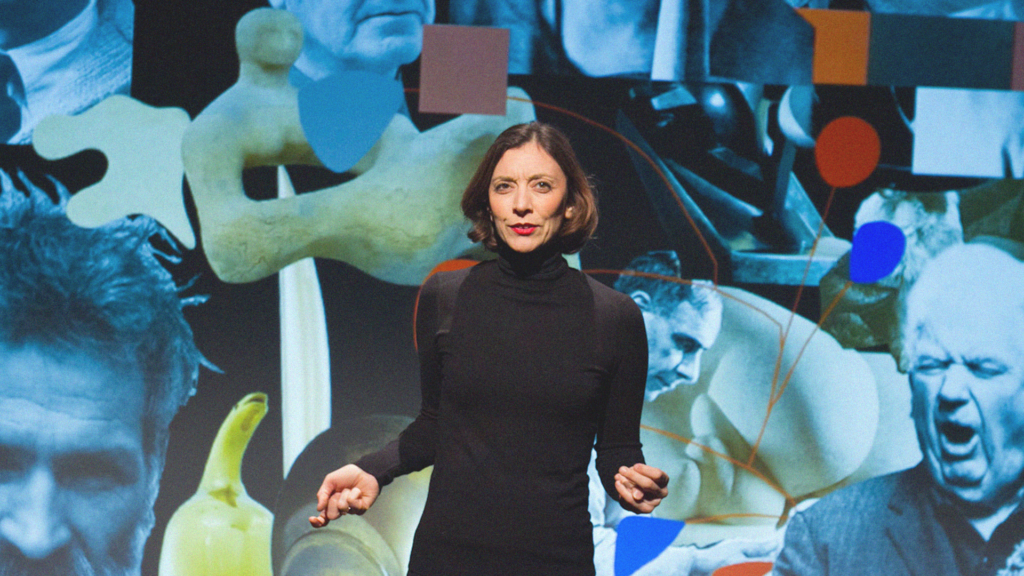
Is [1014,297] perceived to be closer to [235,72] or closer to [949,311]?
[949,311]

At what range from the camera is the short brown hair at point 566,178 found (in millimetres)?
1015

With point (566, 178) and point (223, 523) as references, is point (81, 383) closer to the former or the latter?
point (223, 523)

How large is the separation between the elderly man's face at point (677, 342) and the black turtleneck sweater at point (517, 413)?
1.11 meters

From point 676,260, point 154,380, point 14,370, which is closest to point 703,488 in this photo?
point 676,260

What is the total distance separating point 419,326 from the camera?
1.03 metres

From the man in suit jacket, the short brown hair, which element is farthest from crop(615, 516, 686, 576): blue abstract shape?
the short brown hair

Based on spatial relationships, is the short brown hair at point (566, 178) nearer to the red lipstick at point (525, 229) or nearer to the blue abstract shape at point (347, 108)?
the red lipstick at point (525, 229)

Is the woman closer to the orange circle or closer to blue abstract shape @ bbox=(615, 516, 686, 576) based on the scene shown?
blue abstract shape @ bbox=(615, 516, 686, 576)

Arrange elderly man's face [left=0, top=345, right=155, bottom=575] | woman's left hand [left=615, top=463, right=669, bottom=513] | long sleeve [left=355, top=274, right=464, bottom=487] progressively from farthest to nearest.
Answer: elderly man's face [left=0, top=345, right=155, bottom=575]
long sleeve [left=355, top=274, right=464, bottom=487]
woman's left hand [left=615, top=463, right=669, bottom=513]

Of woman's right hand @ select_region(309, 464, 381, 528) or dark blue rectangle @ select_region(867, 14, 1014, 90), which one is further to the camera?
dark blue rectangle @ select_region(867, 14, 1014, 90)

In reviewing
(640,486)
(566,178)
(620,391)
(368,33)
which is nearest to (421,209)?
(368,33)

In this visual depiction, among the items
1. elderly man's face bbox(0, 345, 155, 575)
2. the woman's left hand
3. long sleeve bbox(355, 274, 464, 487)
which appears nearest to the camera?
the woman's left hand

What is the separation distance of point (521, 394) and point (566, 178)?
0.96ft

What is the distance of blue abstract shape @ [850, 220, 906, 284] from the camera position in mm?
2127
